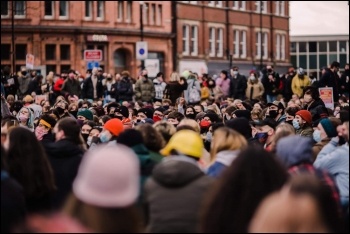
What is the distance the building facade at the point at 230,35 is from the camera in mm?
86562

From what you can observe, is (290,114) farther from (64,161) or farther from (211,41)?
(211,41)

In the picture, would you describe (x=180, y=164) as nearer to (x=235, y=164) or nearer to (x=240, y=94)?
(x=235, y=164)

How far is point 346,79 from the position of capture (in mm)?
39781

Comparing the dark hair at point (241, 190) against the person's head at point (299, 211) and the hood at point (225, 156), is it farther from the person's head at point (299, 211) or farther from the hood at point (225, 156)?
the hood at point (225, 156)

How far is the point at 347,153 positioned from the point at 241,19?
84.0 meters

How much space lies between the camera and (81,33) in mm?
77625

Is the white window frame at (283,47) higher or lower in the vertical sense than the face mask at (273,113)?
higher

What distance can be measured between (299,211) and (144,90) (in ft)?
107

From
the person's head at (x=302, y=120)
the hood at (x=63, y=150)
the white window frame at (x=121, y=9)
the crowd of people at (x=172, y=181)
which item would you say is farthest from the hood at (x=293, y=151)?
the white window frame at (x=121, y=9)

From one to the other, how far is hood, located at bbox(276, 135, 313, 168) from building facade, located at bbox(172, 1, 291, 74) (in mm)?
69306

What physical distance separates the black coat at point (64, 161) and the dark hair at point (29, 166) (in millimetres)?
599

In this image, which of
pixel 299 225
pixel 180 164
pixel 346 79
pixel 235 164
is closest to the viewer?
pixel 299 225

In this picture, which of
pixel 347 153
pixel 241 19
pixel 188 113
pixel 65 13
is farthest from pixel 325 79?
pixel 241 19

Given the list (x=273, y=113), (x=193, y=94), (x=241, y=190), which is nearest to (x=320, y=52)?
(x=193, y=94)
